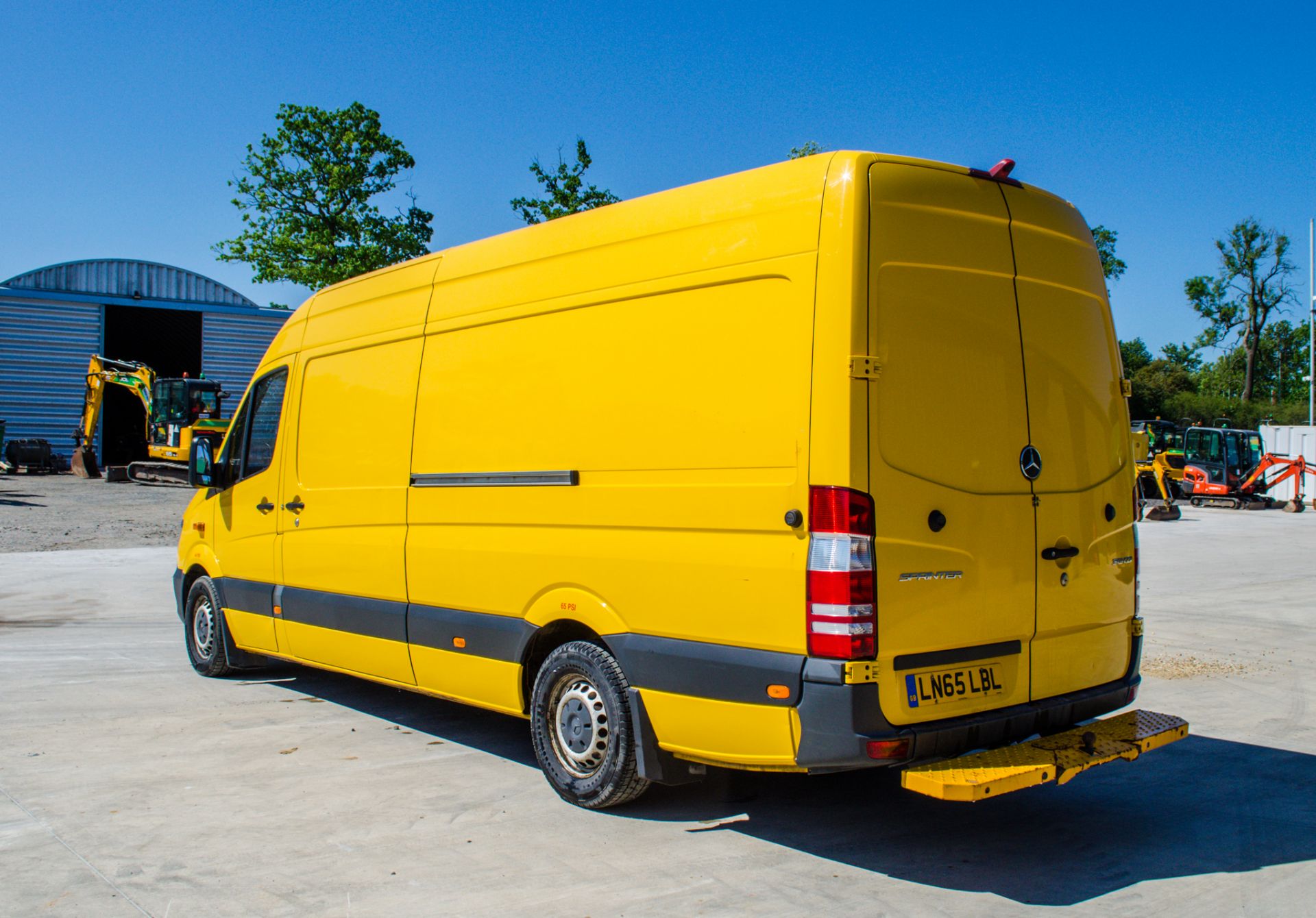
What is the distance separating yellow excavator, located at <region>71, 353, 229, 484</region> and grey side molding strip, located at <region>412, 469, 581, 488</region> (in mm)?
27252

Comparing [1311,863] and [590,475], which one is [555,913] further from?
[1311,863]

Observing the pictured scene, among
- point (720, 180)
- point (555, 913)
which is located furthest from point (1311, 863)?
point (720, 180)

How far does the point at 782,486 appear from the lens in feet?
13.6

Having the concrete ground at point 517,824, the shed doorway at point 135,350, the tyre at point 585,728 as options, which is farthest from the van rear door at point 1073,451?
the shed doorway at point 135,350

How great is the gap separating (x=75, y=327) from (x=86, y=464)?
7.83 metres

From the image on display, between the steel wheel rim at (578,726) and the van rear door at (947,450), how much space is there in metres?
1.45

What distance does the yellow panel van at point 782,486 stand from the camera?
4086 millimetres

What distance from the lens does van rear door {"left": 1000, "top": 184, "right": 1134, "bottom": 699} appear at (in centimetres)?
469

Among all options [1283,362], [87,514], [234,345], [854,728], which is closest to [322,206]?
[234,345]

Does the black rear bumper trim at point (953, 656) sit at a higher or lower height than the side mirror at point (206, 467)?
lower

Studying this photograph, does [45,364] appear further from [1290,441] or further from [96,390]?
[1290,441]

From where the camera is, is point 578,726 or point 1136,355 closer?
point 578,726

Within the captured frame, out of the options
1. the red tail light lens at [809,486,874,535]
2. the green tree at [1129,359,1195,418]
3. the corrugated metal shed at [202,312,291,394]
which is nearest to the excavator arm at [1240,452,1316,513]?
the green tree at [1129,359,1195,418]

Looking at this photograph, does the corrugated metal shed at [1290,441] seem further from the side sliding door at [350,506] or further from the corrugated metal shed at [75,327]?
the side sliding door at [350,506]
